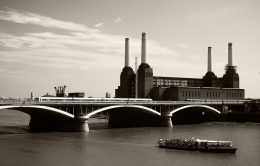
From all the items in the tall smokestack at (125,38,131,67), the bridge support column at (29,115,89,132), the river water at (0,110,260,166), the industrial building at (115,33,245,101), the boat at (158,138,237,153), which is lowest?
the river water at (0,110,260,166)

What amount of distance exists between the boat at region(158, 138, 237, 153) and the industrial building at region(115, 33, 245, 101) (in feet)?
192

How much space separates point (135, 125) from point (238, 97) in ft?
179

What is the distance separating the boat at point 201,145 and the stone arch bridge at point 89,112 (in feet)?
67.3

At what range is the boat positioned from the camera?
146 feet

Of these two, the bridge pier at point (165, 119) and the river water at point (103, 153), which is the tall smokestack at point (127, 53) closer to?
the bridge pier at point (165, 119)

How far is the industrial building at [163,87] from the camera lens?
108250 mm

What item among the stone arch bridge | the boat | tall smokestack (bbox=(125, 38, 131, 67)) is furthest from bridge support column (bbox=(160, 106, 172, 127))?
the boat

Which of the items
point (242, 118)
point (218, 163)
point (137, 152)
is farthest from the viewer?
point (242, 118)

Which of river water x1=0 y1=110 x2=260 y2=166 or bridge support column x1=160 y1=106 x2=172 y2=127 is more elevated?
bridge support column x1=160 y1=106 x2=172 y2=127

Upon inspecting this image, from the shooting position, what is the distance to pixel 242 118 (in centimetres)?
9625


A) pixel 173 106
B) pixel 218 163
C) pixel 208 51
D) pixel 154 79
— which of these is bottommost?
pixel 218 163

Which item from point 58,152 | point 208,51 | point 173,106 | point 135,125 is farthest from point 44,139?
point 208,51

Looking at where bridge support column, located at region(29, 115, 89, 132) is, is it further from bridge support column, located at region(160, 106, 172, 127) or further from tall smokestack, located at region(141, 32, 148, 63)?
tall smokestack, located at region(141, 32, 148, 63)

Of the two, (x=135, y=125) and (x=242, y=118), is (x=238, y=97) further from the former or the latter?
(x=135, y=125)
